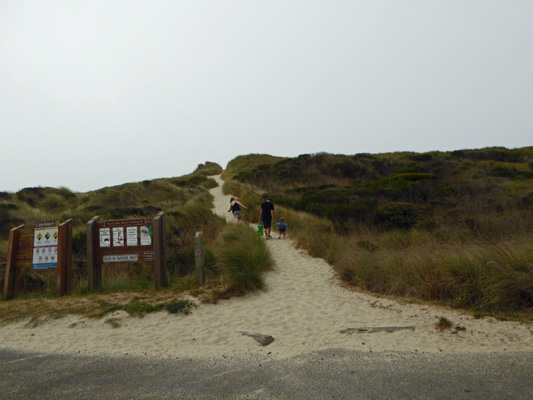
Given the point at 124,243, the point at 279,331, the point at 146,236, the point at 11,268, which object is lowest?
the point at 279,331

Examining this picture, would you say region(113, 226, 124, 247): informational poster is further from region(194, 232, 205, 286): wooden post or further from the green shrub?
the green shrub

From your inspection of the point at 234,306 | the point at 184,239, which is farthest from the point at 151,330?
the point at 184,239

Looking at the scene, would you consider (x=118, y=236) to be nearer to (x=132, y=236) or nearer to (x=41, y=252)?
→ (x=132, y=236)

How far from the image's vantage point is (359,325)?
220 inches

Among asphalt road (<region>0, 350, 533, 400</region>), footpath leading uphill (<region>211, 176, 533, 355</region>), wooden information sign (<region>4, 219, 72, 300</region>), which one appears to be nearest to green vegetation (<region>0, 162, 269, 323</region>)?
wooden information sign (<region>4, 219, 72, 300</region>)

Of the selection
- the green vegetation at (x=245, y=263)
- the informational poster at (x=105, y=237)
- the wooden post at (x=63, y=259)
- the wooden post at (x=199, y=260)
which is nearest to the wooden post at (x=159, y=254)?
the wooden post at (x=199, y=260)

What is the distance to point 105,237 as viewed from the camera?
8328mm

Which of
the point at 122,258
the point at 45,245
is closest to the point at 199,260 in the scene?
the point at 122,258

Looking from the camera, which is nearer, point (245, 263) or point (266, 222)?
point (245, 263)

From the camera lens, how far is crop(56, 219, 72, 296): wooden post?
806cm

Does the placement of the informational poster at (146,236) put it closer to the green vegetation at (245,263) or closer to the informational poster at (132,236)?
the informational poster at (132,236)

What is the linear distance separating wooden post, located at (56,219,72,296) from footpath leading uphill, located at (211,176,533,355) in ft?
14.0

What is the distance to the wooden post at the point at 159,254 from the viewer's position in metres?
8.10

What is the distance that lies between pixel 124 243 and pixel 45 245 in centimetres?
185
